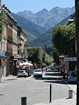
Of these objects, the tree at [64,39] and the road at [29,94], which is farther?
the tree at [64,39]

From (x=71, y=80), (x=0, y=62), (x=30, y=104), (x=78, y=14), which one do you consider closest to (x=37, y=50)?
(x=0, y=62)

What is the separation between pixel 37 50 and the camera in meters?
157

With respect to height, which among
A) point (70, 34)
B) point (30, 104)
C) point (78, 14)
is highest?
point (70, 34)

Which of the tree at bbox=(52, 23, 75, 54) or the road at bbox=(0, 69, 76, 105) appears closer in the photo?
the road at bbox=(0, 69, 76, 105)

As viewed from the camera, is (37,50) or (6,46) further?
(37,50)

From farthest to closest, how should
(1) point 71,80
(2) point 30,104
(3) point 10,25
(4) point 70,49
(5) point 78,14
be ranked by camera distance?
(3) point 10,25 < (4) point 70,49 < (1) point 71,80 < (2) point 30,104 < (5) point 78,14

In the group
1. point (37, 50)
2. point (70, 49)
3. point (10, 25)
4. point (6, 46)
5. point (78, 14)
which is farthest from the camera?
point (37, 50)

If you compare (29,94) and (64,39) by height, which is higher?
(64,39)

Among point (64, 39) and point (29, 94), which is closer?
point (29, 94)

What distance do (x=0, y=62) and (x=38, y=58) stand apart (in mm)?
85201

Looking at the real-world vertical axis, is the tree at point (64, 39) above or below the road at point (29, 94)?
above

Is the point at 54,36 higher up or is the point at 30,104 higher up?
the point at 54,36

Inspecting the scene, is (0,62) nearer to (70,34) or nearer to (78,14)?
(70,34)

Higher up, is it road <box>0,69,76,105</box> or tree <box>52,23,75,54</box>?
tree <box>52,23,75,54</box>
